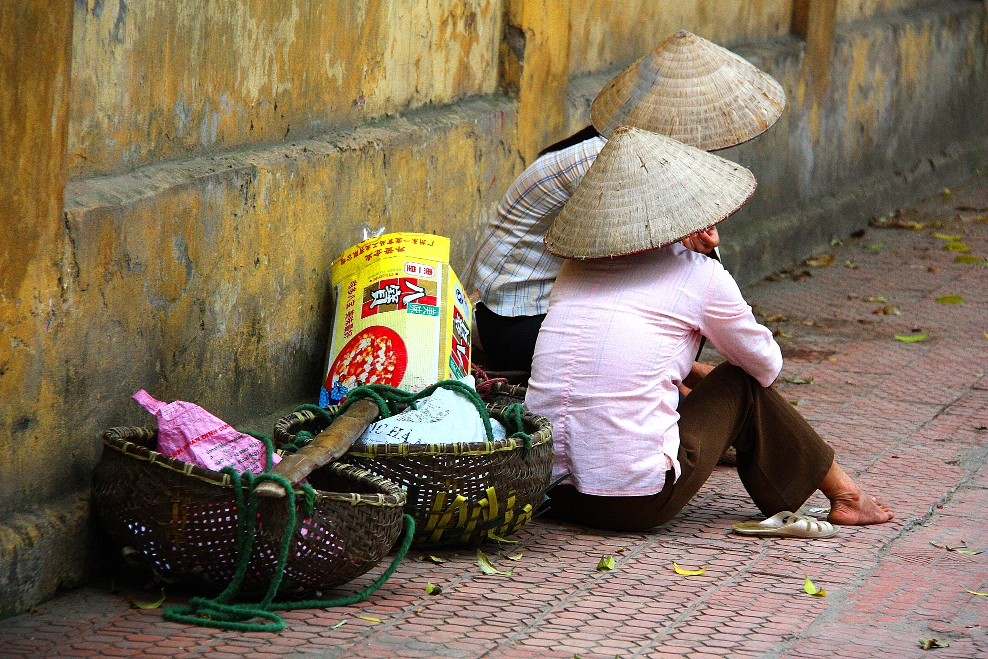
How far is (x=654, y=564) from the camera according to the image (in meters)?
3.66

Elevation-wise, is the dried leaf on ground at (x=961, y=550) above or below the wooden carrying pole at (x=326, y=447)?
below

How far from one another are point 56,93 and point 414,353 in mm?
1344

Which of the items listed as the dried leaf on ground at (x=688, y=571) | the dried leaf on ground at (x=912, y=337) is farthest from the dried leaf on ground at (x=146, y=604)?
the dried leaf on ground at (x=912, y=337)

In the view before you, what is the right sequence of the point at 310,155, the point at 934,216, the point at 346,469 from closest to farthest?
the point at 346,469
the point at 310,155
the point at 934,216

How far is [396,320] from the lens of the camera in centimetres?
413

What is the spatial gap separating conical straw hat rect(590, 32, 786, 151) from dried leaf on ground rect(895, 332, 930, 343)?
2359 millimetres

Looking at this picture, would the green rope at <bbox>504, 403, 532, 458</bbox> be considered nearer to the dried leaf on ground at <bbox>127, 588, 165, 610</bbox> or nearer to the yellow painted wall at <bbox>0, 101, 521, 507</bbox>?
the yellow painted wall at <bbox>0, 101, 521, 507</bbox>

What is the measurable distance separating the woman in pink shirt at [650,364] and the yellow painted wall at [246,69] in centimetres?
100

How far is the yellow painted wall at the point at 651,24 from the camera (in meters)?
6.36

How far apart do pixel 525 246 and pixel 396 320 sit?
63 cm

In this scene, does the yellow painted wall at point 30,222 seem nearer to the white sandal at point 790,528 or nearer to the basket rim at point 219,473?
the basket rim at point 219,473

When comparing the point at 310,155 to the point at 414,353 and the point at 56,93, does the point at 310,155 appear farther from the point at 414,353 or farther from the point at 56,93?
the point at 56,93

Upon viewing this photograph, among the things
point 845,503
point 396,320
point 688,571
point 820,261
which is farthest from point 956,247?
point 688,571

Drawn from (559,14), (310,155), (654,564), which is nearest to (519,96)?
(559,14)
